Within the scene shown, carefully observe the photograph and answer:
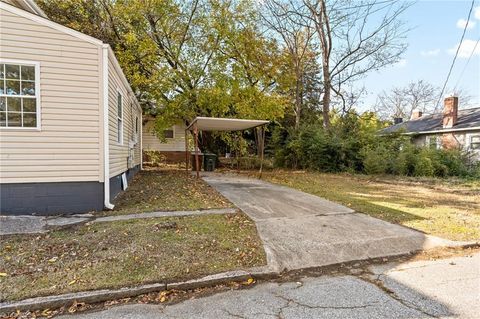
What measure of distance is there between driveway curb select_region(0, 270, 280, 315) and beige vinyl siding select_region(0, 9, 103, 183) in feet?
10.9

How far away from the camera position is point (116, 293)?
2982 mm

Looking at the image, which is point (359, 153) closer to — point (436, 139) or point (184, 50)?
point (436, 139)

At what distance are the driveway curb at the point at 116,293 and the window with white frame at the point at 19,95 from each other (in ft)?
12.4

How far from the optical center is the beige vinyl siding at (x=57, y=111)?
5.35 meters

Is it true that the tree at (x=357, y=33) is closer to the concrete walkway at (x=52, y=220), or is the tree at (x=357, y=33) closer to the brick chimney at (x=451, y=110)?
the brick chimney at (x=451, y=110)

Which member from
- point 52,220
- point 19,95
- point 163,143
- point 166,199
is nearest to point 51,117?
point 19,95

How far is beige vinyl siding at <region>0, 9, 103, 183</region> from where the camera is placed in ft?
17.5

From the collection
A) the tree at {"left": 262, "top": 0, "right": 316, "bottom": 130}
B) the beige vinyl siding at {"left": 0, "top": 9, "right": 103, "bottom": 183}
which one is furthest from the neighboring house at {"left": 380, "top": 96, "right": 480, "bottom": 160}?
the beige vinyl siding at {"left": 0, "top": 9, "right": 103, "bottom": 183}

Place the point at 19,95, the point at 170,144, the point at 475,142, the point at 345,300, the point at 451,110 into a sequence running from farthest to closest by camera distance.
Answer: the point at 170,144 → the point at 451,110 → the point at 475,142 → the point at 19,95 → the point at 345,300

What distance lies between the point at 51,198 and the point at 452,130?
21.6 metres

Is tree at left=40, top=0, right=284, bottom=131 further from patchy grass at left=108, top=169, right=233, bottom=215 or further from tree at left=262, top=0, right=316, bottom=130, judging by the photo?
patchy grass at left=108, top=169, right=233, bottom=215

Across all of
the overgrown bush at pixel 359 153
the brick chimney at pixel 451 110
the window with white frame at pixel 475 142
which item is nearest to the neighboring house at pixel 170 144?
the overgrown bush at pixel 359 153

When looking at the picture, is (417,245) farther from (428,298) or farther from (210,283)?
(210,283)

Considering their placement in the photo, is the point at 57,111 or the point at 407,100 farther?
the point at 407,100
